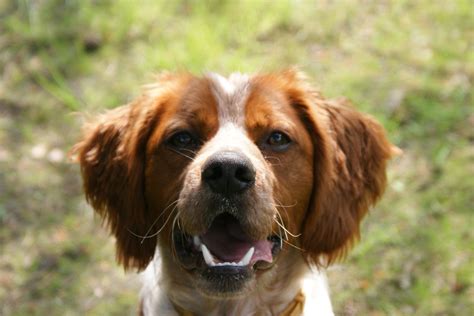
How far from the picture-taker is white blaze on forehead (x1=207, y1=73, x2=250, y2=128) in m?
4.00

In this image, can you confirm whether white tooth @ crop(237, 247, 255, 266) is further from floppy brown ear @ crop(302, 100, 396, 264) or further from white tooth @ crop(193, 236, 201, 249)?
floppy brown ear @ crop(302, 100, 396, 264)

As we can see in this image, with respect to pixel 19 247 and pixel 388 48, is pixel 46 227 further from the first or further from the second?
pixel 388 48

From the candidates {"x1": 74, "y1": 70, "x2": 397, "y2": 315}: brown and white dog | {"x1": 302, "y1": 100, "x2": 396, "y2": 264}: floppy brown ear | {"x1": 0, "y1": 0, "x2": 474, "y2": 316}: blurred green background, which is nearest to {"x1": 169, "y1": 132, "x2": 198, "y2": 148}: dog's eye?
{"x1": 74, "y1": 70, "x2": 397, "y2": 315}: brown and white dog

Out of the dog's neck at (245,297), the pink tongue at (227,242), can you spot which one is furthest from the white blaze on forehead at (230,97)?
the dog's neck at (245,297)

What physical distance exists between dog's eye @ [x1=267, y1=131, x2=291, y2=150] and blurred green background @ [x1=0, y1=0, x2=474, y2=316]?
123 centimetres

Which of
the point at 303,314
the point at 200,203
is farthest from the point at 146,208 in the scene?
the point at 303,314

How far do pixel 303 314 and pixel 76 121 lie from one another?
3312mm

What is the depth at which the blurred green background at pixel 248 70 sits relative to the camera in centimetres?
558

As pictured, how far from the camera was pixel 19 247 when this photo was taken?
590 cm

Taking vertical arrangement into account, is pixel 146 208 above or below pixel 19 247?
above

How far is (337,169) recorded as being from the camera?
13.8 feet

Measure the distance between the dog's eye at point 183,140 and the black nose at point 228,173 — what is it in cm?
45

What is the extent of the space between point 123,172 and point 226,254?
2.62 feet

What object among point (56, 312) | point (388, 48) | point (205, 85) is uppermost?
point (205, 85)
